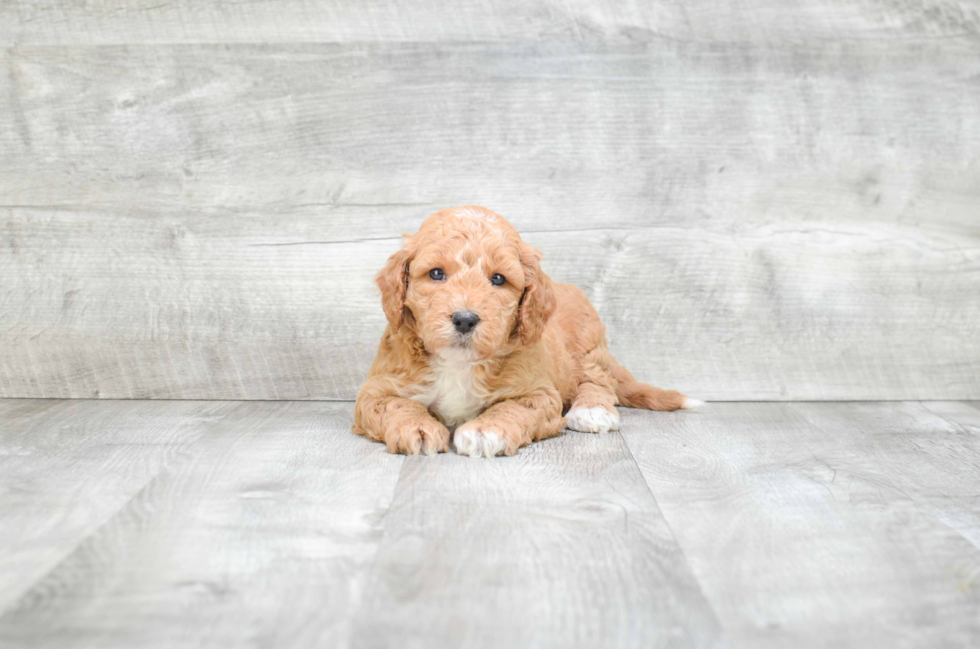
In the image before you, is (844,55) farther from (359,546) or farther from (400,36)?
(359,546)

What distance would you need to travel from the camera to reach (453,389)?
2896 mm

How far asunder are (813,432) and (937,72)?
1978mm

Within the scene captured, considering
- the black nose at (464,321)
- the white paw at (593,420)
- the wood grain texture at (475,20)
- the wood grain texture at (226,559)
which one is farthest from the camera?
the wood grain texture at (475,20)

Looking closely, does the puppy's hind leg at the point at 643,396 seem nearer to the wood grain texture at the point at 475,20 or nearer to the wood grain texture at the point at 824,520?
the wood grain texture at the point at 824,520

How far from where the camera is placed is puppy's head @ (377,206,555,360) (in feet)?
8.48

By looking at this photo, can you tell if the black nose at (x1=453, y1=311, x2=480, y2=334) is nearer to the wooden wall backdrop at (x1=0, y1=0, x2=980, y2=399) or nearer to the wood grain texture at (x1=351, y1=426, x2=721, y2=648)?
the wood grain texture at (x1=351, y1=426, x2=721, y2=648)

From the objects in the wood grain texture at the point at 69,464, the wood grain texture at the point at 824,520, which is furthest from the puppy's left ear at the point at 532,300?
the wood grain texture at the point at 69,464

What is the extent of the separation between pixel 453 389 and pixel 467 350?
30cm

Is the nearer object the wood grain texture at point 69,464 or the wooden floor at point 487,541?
the wooden floor at point 487,541

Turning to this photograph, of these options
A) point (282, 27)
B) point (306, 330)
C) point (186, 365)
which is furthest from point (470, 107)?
point (186, 365)

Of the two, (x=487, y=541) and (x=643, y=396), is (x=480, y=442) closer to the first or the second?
(x=487, y=541)

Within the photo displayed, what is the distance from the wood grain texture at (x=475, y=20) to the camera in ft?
12.1

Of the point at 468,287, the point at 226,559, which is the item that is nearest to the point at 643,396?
the point at 468,287

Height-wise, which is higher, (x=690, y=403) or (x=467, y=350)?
(x=467, y=350)
